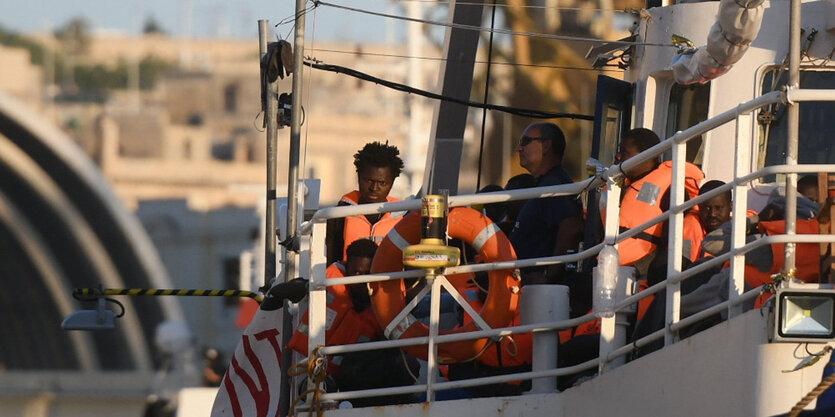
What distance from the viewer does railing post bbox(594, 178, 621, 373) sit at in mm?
6906

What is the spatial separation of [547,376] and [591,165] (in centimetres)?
105

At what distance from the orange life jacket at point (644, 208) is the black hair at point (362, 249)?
1.29 m

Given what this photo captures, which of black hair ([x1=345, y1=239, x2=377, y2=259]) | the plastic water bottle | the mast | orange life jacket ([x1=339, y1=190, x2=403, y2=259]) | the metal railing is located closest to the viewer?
the metal railing

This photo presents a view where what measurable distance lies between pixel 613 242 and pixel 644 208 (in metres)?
0.53

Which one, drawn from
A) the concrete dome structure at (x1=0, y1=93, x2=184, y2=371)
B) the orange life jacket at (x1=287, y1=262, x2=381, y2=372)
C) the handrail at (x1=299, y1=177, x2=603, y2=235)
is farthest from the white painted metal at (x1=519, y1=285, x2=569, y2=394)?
the concrete dome structure at (x1=0, y1=93, x2=184, y2=371)

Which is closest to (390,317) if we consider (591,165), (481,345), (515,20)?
(481,345)

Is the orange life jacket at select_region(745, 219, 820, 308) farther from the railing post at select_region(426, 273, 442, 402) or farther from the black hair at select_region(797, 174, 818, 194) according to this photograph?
the railing post at select_region(426, 273, 442, 402)

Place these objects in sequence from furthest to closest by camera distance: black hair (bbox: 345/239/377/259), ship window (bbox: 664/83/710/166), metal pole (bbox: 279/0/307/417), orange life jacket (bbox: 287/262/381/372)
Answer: ship window (bbox: 664/83/710/166), metal pole (bbox: 279/0/307/417), black hair (bbox: 345/239/377/259), orange life jacket (bbox: 287/262/381/372)

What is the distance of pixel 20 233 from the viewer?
4644 cm

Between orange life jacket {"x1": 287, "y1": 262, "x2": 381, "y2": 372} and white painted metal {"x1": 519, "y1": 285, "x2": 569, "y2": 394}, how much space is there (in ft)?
2.93

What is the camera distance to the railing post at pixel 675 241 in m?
6.46

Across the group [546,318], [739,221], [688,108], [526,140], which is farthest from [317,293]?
[688,108]

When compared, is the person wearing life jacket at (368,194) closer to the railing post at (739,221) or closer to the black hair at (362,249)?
the black hair at (362,249)

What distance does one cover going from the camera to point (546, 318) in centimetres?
720
